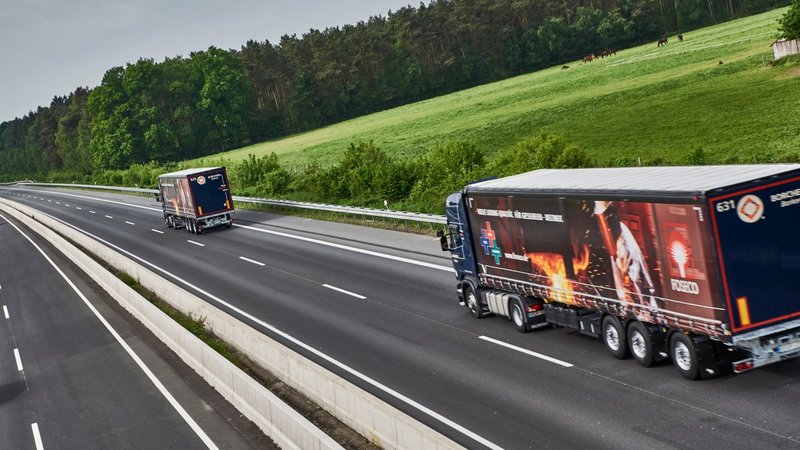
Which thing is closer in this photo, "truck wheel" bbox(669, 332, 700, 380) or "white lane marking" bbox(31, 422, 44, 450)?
"truck wheel" bbox(669, 332, 700, 380)

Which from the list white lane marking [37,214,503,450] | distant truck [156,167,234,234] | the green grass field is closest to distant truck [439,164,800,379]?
white lane marking [37,214,503,450]

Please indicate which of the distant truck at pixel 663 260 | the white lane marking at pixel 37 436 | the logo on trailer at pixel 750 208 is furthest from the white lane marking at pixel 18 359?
the logo on trailer at pixel 750 208

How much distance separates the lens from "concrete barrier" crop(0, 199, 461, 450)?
45.3 ft

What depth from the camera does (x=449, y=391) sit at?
687 inches

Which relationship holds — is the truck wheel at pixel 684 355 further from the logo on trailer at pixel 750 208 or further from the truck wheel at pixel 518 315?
the truck wheel at pixel 518 315

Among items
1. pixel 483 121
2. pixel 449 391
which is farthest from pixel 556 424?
pixel 483 121

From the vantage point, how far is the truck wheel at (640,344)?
16.4 metres

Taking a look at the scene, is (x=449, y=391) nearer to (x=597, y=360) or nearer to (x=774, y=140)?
(x=597, y=360)

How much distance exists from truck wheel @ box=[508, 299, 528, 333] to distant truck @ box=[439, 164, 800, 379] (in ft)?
0.10

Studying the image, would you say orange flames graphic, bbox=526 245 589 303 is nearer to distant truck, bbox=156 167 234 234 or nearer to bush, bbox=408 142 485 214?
bush, bbox=408 142 485 214

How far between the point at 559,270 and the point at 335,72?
135 metres

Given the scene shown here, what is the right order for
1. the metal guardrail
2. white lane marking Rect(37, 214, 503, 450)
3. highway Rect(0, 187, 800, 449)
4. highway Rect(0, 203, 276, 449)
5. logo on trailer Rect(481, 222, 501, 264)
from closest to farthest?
highway Rect(0, 187, 800, 449)
white lane marking Rect(37, 214, 503, 450)
highway Rect(0, 203, 276, 449)
logo on trailer Rect(481, 222, 501, 264)
the metal guardrail

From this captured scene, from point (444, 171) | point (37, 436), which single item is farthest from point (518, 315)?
point (444, 171)

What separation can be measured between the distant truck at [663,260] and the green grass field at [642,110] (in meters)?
19.3
